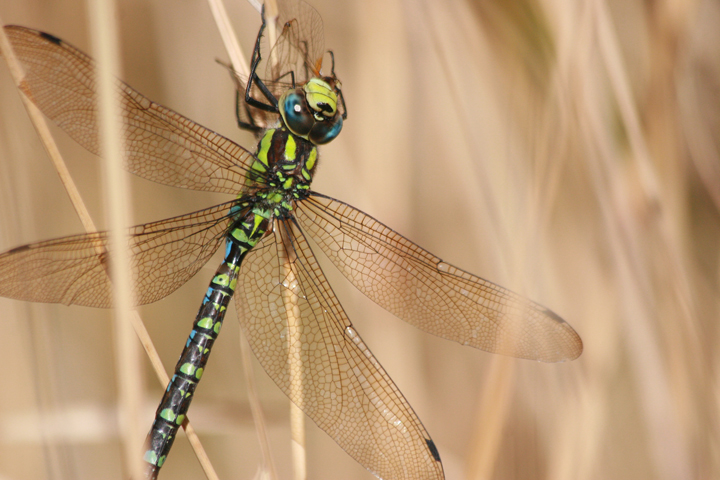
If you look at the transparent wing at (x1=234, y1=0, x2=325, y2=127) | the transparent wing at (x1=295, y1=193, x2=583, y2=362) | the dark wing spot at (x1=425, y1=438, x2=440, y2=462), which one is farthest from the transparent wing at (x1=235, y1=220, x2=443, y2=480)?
the transparent wing at (x1=234, y1=0, x2=325, y2=127)

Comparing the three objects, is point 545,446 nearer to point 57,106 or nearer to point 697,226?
point 697,226

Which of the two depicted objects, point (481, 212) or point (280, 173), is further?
point (481, 212)

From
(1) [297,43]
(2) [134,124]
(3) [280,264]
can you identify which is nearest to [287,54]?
(1) [297,43]

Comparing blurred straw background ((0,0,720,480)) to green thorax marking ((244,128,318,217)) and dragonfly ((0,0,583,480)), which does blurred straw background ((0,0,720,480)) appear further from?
green thorax marking ((244,128,318,217))

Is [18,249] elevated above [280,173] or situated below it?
below

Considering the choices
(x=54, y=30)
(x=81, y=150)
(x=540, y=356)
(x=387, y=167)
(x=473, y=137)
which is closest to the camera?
(x=540, y=356)

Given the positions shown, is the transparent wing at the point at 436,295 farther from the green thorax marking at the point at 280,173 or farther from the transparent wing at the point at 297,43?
the transparent wing at the point at 297,43

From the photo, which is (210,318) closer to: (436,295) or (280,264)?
(280,264)

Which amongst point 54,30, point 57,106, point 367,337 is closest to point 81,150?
point 54,30
